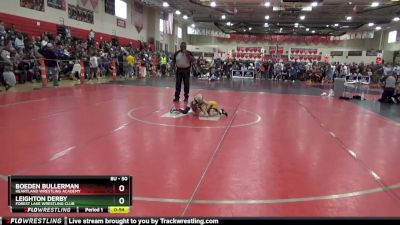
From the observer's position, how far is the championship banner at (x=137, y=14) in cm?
3083

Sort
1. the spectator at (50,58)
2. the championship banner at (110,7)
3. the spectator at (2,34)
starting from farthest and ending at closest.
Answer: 1. the championship banner at (110,7)
2. the spectator at (50,58)
3. the spectator at (2,34)

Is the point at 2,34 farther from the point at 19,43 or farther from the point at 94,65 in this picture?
the point at 94,65

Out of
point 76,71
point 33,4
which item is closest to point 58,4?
point 33,4

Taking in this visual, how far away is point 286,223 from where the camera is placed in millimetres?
1873

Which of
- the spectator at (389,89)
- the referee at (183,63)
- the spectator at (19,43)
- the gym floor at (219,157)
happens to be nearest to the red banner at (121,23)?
the spectator at (19,43)

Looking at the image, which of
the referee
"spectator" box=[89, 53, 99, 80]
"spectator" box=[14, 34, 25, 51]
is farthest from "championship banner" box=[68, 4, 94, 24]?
the referee

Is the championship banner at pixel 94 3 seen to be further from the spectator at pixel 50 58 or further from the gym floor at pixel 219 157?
the gym floor at pixel 219 157

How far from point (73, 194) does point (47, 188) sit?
0.19 m

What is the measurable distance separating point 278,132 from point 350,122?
260cm

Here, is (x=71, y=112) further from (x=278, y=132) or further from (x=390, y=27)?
(x=390, y=27)

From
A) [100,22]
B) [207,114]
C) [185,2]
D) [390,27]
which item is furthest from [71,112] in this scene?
[390,27]

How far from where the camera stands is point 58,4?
20.4 m

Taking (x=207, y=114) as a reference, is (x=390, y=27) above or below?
above

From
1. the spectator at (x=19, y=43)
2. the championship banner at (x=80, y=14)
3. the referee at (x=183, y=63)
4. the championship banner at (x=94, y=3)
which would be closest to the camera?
the referee at (x=183, y=63)
